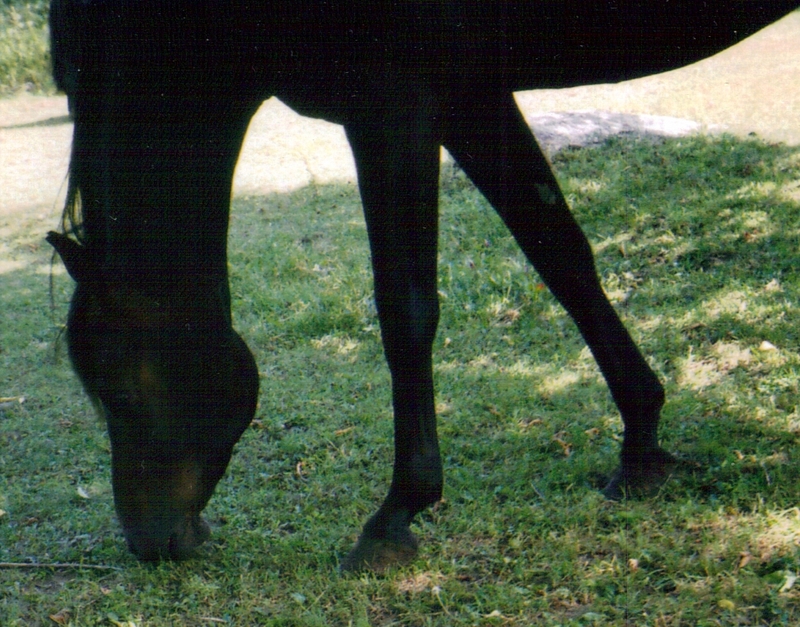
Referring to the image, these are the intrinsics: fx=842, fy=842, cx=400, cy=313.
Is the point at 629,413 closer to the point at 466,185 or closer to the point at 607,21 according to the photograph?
the point at 607,21

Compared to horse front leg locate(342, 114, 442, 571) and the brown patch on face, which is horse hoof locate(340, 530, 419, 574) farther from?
the brown patch on face

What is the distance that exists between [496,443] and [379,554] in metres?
0.94

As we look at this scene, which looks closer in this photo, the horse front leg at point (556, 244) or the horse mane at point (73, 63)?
the horse mane at point (73, 63)

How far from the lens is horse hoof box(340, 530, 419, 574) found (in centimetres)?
253

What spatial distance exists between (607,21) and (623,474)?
4.81 ft

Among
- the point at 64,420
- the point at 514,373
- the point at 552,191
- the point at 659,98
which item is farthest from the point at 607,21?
the point at 659,98

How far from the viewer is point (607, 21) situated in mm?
2354

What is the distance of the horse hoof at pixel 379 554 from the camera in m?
2.53

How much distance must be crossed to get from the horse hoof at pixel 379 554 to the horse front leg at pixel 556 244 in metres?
0.74

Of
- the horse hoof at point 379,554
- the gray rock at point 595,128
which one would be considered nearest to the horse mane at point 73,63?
the horse hoof at point 379,554

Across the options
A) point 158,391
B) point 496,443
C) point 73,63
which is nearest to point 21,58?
point 496,443

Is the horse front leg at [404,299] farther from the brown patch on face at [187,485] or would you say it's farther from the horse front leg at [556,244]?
the brown patch on face at [187,485]

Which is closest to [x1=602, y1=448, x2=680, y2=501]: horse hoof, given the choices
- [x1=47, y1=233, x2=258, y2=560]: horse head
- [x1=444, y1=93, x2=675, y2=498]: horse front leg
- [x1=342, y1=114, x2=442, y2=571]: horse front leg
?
→ [x1=444, y1=93, x2=675, y2=498]: horse front leg

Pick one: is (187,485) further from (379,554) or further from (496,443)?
(496,443)
